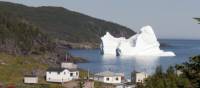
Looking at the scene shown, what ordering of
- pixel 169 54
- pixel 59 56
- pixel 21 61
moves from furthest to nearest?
pixel 169 54, pixel 59 56, pixel 21 61

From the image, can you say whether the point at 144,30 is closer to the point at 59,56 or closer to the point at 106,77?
the point at 59,56

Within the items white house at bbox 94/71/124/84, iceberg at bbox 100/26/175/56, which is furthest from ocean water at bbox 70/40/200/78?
white house at bbox 94/71/124/84

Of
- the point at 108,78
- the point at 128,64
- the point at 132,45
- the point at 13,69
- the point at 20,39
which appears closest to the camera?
the point at 108,78

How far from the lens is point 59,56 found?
105188mm

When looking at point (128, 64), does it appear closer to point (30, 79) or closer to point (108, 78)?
point (108, 78)

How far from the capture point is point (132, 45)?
133 meters

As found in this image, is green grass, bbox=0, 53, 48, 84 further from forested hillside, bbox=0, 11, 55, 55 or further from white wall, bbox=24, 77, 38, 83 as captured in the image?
forested hillside, bbox=0, 11, 55, 55

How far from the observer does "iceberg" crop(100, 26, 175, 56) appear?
413 feet

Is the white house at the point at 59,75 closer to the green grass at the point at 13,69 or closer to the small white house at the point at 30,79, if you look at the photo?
the green grass at the point at 13,69

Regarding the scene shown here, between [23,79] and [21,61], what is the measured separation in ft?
50.4

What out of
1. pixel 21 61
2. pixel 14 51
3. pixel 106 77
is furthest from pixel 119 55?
pixel 106 77

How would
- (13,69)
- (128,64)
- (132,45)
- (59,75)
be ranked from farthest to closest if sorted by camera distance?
(132,45)
(128,64)
(13,69)
(59,75)

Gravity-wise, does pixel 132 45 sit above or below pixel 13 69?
above

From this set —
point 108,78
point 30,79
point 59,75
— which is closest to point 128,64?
point 108,78
